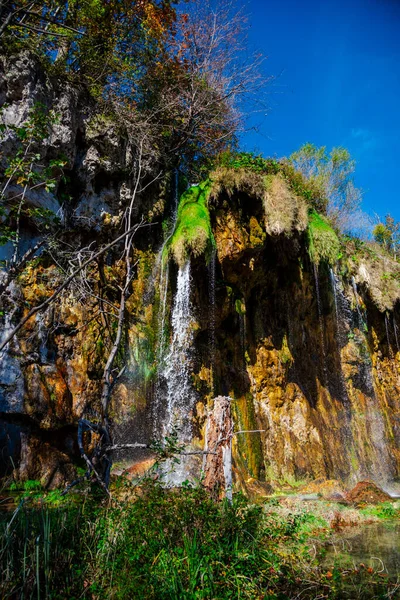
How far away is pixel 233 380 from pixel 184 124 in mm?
7361

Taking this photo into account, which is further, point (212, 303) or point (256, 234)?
point (256, 234)

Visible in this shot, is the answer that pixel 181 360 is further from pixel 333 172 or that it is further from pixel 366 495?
pixel 333 172

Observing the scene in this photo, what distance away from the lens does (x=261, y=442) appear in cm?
1120

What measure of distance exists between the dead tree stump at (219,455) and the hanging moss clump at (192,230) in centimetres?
487

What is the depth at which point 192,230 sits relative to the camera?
399 inches

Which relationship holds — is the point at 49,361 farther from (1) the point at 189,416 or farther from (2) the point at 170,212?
(2) the point at 170,212

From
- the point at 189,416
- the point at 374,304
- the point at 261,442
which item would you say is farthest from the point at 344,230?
the point at 189,416

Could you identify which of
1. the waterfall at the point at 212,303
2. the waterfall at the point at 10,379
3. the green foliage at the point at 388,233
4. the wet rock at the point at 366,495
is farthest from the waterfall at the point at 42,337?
the green foliage at the point at 388,233

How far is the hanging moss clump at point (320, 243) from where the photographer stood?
41.8 ft

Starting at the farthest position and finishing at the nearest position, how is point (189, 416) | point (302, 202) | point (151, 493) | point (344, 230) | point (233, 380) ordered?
1. point (344, 230)
2. point (302, 202)
3. point (233, 380)
4. point (189, 416)
5. point (151, 493)

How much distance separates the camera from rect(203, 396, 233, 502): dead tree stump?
526 centimetres

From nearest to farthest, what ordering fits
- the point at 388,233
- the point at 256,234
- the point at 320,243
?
the point at 256,234
the point at 320,243
the point at 388,233

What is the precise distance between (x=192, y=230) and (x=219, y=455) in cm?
600

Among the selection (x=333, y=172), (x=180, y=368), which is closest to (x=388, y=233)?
(x=333, y=172)
